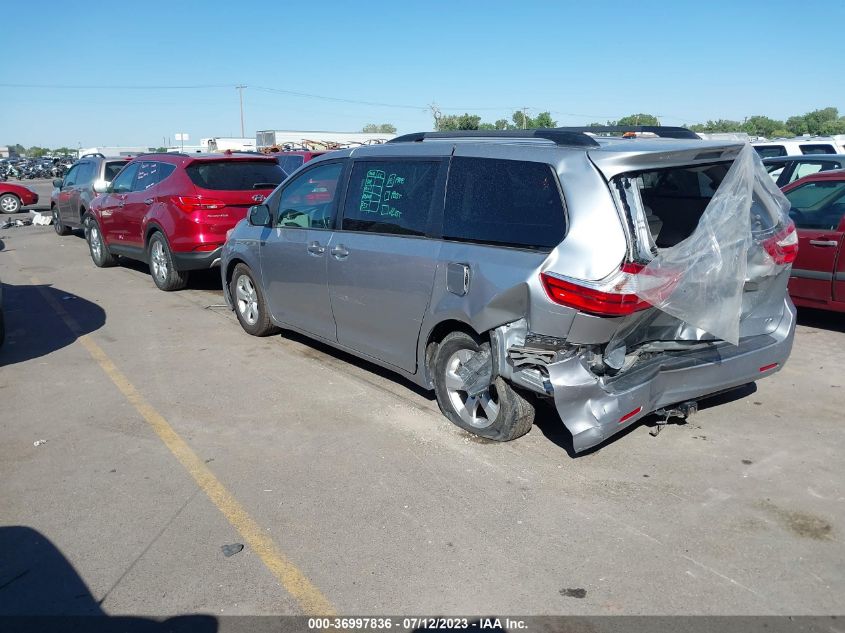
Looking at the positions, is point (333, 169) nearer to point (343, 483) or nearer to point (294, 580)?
point (343, 483)

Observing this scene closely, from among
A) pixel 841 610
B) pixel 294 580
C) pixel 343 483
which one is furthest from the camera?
pixel 343 483

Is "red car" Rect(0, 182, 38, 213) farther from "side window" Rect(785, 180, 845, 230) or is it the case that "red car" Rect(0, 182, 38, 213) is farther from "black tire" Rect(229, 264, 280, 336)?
"side window" Rect(785, 180, 845, 230)

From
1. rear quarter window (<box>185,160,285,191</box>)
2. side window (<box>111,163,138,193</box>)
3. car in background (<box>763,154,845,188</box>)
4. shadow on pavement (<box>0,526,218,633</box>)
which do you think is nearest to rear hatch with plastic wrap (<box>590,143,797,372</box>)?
shadow on pavement (<box>0,526,218,633</box>)

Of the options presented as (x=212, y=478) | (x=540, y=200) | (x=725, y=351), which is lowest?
(x=212, y=478)

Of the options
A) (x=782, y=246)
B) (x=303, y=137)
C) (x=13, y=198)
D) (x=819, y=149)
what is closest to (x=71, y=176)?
(x=13, y=198)

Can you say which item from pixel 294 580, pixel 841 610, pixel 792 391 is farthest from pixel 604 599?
pixel 792 391

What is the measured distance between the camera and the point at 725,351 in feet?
15.5

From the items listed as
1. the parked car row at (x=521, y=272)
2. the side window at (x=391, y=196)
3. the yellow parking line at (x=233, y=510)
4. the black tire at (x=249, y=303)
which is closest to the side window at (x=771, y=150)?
the parked car row at (x=521, y=272)

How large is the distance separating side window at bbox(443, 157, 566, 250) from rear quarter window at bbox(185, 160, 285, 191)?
5.44 metres

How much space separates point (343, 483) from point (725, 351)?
2544 mm

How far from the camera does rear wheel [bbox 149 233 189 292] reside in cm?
1009

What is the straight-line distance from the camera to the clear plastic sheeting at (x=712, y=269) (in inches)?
161

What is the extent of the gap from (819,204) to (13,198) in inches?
937

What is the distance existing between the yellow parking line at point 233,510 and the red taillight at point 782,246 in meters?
3.51
